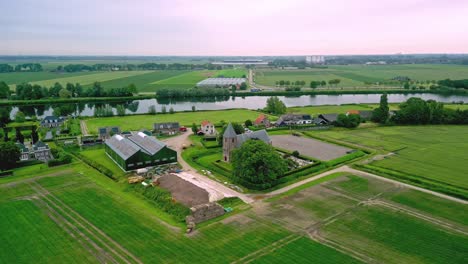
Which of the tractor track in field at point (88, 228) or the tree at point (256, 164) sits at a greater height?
the tree at point (256, 164)

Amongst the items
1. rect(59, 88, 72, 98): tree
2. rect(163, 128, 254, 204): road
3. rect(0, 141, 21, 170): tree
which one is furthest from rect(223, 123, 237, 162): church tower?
rect(59, 88, 72, 98): tree

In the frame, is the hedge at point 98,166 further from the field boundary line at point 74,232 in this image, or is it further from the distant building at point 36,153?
the field boundary line at point 74,232

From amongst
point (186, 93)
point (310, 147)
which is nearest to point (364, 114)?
point (310, 147)

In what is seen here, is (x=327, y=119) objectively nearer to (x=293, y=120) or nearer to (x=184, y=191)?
(x=293, y=120)

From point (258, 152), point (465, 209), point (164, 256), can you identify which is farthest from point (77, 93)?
point (465, 209)

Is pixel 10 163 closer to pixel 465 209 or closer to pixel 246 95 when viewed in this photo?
pixel 465 209

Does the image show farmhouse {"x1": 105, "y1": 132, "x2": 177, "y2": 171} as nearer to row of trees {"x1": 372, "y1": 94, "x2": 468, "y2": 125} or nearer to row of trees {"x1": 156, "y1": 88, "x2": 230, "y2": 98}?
row of trees {"x1": 372, "y1": 94, "x2": 468, "y2": 125}

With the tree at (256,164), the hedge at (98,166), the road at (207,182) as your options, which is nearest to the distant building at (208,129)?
the road at (207,182)
